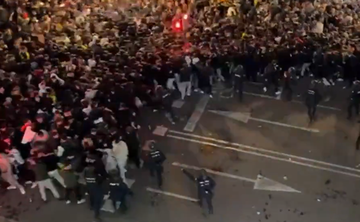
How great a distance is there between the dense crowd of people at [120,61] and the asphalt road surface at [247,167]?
1.94 feet

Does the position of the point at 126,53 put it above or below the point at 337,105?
above

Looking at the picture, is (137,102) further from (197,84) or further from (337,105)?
(337,105)

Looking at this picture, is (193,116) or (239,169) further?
(193,116)

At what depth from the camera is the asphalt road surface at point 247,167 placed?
1402 cm

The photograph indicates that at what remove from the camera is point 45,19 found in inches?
824

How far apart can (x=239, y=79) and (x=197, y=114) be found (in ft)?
5.14

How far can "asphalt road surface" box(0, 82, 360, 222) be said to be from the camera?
46.0ft

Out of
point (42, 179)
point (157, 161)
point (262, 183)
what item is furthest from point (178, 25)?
point (42, 179)

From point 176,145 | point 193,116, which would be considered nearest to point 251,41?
point 193,116

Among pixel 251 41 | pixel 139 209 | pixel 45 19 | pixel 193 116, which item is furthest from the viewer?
pixel 45 19

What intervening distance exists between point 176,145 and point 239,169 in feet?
6.11

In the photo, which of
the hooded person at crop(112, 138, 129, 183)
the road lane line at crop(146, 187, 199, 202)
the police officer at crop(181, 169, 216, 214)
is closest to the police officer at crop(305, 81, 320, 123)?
the police officer at crop(181, 169, 216, 214)

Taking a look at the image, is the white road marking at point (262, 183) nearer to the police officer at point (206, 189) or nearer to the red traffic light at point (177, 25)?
the police officer at point (206, 189)

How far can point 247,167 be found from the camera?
51.1ft
